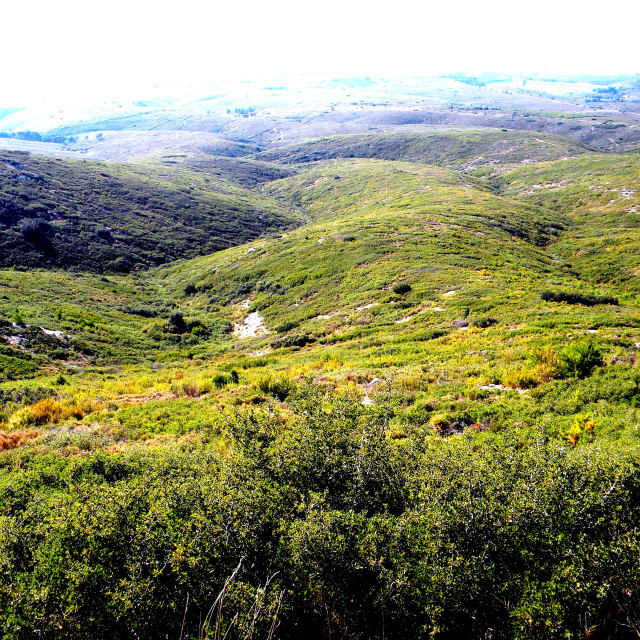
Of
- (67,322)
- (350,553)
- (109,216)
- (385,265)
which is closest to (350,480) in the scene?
(350,553)

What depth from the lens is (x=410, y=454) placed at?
287 inches

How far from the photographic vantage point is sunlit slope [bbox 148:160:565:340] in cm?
3114

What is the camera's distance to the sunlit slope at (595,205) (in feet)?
130

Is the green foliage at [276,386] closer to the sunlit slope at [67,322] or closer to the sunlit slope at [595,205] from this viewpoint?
the sunlit slope at [67,322]

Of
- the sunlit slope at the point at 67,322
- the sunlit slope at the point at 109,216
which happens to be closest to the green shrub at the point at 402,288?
the sunlit slope at the point at 67,322

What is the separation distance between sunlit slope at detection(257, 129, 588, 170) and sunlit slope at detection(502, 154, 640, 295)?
21.0 m

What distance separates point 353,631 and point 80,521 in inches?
171

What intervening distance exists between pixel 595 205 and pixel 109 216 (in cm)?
9675

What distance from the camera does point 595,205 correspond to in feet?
216

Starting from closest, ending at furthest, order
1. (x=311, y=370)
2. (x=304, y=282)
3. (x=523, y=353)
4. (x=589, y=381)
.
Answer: (x=589, y=381) < (x=523, y=353) < (x=311, y=370) < (x=304, y=282)

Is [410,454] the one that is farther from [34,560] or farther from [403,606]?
[34,560]

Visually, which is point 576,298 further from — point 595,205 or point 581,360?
point 595,205

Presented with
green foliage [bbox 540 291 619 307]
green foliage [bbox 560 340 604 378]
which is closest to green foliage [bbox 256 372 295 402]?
green foliage [bbox 560 340 604 378]

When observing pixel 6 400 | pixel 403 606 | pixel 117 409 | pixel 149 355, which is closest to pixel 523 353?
pixel 403 606
